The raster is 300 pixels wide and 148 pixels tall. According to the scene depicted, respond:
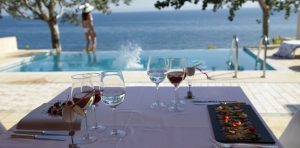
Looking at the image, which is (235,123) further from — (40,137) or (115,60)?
(115,60)

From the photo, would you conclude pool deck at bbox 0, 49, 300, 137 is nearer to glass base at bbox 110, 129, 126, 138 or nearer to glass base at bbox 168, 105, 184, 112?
glass base at bbox 168, 105, 184, 112

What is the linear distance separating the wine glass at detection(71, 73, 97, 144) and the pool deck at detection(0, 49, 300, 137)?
211 cm

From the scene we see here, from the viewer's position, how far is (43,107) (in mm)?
1674

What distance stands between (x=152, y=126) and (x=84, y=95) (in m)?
0.33

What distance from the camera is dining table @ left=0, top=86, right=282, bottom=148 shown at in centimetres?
130

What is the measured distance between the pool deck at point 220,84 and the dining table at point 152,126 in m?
1.55

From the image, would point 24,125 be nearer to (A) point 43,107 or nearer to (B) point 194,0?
(A) point 43,107

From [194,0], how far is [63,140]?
964cm

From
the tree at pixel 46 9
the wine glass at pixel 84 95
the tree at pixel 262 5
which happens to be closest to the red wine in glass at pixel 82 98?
the wine glass at pixel 84 95

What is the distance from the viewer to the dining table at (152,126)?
1.30m

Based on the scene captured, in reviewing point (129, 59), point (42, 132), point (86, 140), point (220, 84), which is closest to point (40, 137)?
point (42, 132)

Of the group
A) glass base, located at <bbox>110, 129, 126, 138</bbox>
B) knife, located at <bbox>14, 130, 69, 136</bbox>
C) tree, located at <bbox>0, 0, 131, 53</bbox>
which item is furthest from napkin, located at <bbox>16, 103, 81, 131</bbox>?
tree, located at <bbox>0, 0, 131, 53</bbox>

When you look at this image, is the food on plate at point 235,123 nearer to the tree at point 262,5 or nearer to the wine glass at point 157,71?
the wine glass at point 157,71

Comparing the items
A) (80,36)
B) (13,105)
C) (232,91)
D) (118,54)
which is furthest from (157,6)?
(80,36)
